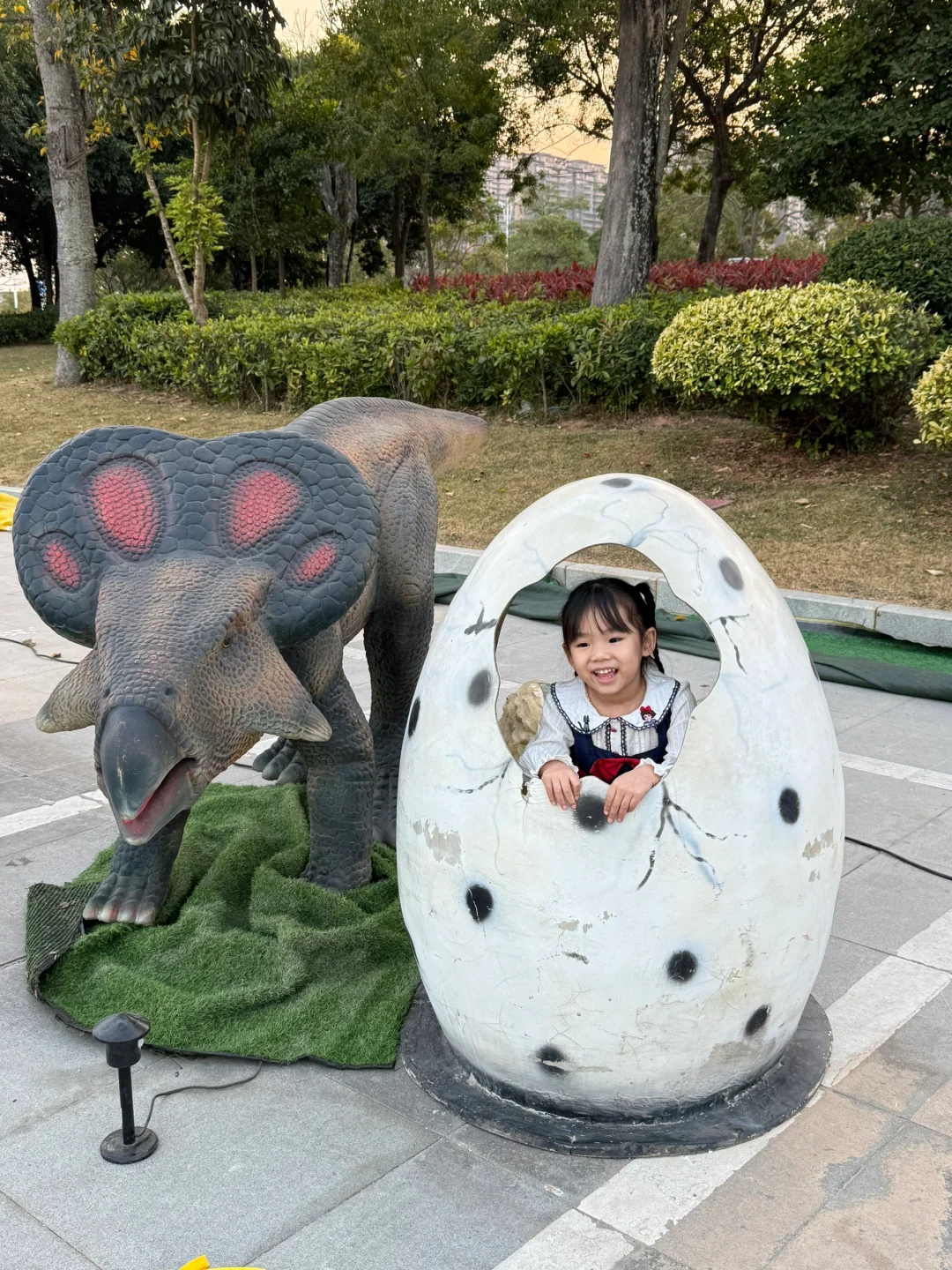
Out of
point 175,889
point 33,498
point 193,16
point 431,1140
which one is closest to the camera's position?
point 431,1140

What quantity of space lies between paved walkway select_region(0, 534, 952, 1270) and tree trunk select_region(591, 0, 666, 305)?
10.6m

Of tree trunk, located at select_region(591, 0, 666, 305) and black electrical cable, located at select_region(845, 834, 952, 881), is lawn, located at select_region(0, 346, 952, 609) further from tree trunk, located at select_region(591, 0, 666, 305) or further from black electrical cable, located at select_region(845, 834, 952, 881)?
black electrical cable, located at select_region(845, 834, 952, 881)

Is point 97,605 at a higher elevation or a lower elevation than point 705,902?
higher

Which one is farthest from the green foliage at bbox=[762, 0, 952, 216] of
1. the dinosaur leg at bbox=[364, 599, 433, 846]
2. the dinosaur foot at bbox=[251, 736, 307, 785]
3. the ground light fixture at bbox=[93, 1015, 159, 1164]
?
the ground light fixture at bbox=[93, 1015, 159, 1164]

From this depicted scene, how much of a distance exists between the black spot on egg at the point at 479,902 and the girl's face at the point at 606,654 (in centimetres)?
53

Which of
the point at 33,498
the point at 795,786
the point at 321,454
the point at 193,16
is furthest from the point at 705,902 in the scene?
the point at 193,16

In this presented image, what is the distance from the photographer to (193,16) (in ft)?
47.9

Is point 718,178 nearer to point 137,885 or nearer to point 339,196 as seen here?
point 339,196

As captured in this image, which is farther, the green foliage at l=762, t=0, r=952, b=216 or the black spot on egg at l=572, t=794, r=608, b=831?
the green foliage at l=762, t=0, r=952, b=216

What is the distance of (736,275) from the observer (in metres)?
15.4

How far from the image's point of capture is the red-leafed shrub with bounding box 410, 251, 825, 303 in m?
14.3

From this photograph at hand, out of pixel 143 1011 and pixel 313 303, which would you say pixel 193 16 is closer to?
pixel 313 303

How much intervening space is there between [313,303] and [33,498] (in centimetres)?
1632

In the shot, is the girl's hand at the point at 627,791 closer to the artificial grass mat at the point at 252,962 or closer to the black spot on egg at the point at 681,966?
the black spot on egg at the point at 681,966
